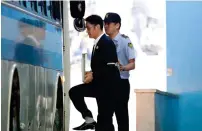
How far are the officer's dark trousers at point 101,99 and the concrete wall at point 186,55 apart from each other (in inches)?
51.7

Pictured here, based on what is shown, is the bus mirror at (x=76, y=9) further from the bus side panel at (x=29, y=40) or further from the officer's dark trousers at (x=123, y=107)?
the officer's dark trousers at (x=123, y=107)

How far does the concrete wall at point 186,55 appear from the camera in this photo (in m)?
10.4

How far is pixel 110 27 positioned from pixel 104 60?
3.66 feet

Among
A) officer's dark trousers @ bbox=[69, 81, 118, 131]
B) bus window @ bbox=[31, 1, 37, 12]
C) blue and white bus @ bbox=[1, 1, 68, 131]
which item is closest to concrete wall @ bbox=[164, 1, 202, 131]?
officer's dark trousers @ bbox=[69, 81, 118, 131]

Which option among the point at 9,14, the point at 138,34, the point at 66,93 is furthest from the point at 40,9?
the point at 138,34

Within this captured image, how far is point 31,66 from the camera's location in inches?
209

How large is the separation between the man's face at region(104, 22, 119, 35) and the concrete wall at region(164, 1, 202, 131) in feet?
3.26

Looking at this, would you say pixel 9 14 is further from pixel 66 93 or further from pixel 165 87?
pixel 165 87

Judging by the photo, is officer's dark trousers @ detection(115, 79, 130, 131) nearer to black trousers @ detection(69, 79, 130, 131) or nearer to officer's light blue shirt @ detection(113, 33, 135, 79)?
black trousers @ detection(69, 79, 130, 131)

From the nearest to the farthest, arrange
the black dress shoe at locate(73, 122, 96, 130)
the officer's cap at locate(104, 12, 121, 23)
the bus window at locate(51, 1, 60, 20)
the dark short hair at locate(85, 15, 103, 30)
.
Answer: the bus window at locate(51, 1, 60, 20) → the black dress shoe at locate(73, 122, 96, 130) → the dark short hair at locate(85, 15, 103, 30) → the officer's cap at locate(104, 12, 121, 23)

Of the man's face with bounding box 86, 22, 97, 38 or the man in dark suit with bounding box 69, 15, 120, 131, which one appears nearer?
the man in dark suit with bounding box 69, 15, 120, 131

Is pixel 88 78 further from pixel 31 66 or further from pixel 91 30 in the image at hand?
pixel 31 66

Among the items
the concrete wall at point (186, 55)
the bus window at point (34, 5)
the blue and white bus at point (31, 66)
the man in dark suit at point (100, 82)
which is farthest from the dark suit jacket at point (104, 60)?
the bus window at point (34, 5)

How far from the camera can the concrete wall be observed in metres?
10.4
